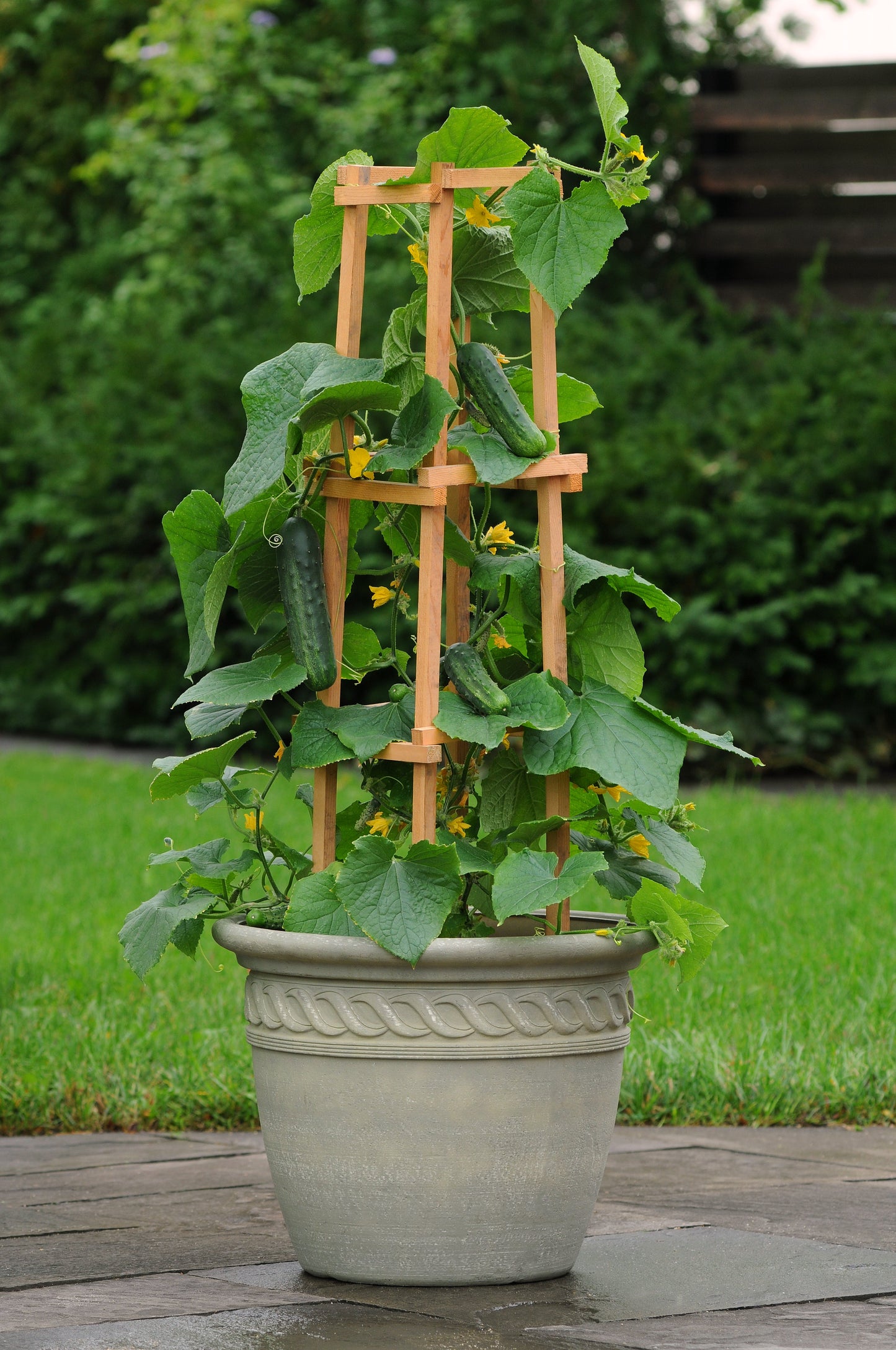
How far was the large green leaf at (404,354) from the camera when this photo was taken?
2232mm

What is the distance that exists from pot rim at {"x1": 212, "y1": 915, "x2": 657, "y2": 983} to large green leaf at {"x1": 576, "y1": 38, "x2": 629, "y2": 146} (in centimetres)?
104

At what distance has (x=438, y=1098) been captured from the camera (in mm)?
2047

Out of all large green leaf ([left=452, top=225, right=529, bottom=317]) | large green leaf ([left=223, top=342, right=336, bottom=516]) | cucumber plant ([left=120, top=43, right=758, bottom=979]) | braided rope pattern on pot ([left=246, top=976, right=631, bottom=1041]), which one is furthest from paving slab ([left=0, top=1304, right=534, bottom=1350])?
large green leaf ([left=452, top=225, right=529, bottom=317])

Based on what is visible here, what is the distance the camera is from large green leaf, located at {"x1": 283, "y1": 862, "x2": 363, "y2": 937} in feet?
6.95

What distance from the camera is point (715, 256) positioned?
9312mm

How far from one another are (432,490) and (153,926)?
0.70 meters

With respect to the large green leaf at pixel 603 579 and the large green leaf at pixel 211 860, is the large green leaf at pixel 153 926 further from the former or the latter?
the large green leaf at pixel 603 579

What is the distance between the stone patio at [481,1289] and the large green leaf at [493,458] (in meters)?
1.04

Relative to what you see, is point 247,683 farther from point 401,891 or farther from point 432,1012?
point 432,1012

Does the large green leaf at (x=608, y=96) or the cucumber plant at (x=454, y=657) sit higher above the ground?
the large green leaf at (x=608, y=96)

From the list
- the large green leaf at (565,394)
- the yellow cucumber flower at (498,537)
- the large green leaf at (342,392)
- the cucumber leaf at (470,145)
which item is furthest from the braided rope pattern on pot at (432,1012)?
the cucumber leaf at (470,145)

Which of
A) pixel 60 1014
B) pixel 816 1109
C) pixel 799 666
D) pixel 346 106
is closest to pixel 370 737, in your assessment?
pixel 816 1109

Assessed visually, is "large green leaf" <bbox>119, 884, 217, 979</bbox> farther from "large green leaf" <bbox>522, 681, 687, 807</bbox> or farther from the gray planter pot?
"large green leaf" <bbox>522, 681, 687, 807</bbox>

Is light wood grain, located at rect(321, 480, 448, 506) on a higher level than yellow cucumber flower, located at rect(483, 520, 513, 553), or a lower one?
higher
